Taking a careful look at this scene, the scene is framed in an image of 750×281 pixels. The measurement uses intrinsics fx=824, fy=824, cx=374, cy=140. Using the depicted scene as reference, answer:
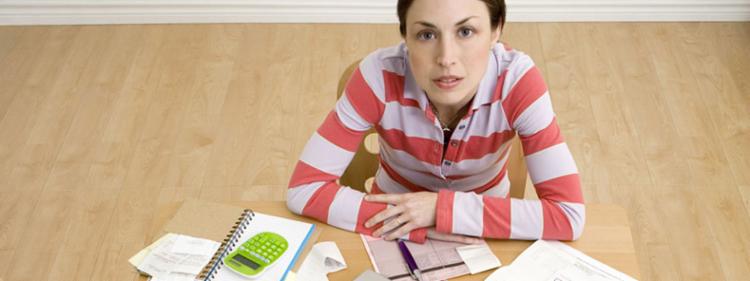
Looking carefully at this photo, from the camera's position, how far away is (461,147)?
1.64m

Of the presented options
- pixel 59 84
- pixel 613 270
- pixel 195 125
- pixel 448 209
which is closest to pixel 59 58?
pixel 59 84

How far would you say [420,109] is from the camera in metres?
1.60

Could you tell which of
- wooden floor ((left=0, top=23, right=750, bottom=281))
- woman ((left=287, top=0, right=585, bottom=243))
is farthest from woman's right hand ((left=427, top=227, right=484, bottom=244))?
wooden floor ((left=0, top=23, right=750, bottom=281))

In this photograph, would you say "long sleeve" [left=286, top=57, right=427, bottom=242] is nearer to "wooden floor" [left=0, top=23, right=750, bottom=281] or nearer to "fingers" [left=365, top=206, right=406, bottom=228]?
"fingers" [left=365, top=206, right=406, bottom=228]

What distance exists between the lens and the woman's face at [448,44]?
141 centimetres

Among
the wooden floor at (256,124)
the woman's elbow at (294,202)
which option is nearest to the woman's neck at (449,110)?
the woman's elbow at (294,202)

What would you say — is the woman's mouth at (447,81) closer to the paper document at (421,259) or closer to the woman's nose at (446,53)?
the woman's nose at (446,53)

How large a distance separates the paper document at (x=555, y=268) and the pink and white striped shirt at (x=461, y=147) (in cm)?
4

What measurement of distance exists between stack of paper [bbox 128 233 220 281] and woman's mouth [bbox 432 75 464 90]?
1.59 feet

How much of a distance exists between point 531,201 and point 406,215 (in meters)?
0.24

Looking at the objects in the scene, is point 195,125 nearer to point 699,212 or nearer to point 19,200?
point 19,200

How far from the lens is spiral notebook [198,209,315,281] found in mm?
1395

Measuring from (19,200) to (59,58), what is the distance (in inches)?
40.6

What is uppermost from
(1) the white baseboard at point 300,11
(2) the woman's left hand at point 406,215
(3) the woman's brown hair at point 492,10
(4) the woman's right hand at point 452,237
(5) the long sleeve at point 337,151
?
(1) the white baseboard at point 300,11
